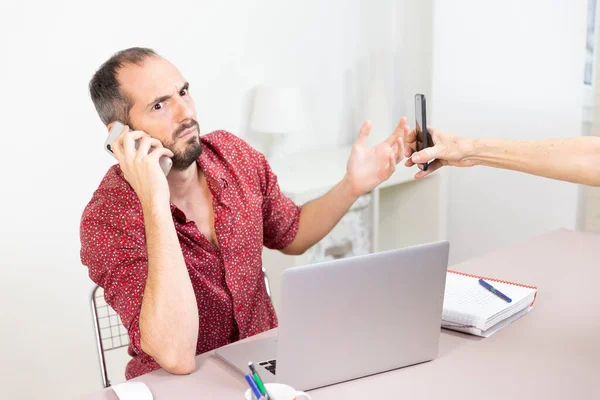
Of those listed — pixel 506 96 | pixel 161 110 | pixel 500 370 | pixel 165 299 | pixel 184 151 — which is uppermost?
pixel 161 110

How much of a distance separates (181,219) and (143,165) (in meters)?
0.24

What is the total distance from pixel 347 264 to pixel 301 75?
225cm

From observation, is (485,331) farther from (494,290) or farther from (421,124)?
(421,124)

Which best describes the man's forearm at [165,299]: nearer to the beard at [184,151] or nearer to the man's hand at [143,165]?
the man's hand at [143,165]

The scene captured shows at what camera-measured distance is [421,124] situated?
1887 mm

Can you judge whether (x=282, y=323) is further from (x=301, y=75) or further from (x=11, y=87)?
(x=301, y=75)

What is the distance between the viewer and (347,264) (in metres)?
1.32

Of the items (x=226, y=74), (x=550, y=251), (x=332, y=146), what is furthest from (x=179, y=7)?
(x=550, y=251)

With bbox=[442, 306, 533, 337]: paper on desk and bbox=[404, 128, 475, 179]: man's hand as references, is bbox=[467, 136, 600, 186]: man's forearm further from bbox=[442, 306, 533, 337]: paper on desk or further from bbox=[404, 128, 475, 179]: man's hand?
bbox=[442, 306, 533, 337]: paper on desk

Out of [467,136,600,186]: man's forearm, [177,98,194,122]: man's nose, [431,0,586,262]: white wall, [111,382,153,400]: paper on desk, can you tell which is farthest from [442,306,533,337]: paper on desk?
[431,0,586,262]: white wall

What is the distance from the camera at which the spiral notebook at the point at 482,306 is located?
159 centimetres

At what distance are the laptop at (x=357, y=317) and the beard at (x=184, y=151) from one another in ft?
1.90

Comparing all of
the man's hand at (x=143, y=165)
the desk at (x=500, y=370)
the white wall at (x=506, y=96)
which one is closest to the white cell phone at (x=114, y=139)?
the man's hand at (x=143, y=165)

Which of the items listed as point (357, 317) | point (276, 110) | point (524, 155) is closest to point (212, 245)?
point (357, 317)
